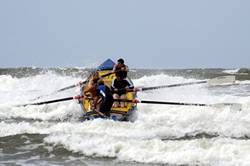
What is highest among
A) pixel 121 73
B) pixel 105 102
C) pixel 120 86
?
pixel 121 73

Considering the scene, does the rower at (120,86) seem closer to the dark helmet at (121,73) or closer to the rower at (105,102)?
the dark helmet at (121,73)

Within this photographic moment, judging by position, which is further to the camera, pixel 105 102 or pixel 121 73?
pixel 121 73

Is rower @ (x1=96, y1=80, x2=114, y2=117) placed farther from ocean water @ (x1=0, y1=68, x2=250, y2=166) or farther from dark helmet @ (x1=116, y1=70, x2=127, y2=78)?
dark helmet @ (x1=116, y1=70, x2=127, y2=78)

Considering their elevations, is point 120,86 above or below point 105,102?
above

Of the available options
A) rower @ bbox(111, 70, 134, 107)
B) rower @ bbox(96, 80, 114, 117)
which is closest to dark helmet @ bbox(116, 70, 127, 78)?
rower @ bbox(111, 70, 134, 107)

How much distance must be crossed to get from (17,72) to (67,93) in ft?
58.3

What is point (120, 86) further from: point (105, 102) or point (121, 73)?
point (105, 102)

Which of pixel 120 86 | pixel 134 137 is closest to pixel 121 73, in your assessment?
pixel 120 86

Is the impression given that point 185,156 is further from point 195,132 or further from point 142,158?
point 195,132

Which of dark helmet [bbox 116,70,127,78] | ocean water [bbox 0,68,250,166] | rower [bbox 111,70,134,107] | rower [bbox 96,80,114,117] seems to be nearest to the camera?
ocean water [bbox 0,68,250,166]

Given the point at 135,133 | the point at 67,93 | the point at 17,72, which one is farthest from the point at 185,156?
the point at 17,72

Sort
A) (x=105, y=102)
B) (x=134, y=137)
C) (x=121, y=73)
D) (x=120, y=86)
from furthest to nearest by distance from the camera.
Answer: (x=121, y=73)
(x=120, y=86)
(x=105, y=102)
(x=134, y=137)

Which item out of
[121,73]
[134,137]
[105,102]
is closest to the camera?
[134,137]

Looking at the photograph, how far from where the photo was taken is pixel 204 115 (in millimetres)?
12109
